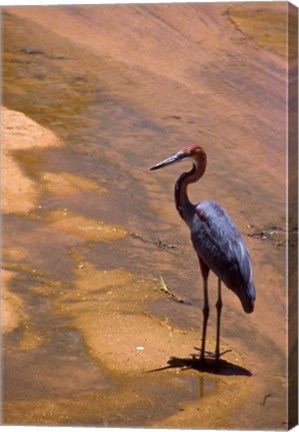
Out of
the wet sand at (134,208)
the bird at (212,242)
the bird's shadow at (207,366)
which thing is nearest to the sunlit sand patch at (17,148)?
the wet sand at (134,208)

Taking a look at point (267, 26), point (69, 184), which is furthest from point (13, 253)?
point (267, 26)

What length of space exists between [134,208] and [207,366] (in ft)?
2.77

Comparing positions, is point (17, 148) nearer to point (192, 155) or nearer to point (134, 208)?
point (134, 208)

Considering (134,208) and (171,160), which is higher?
(171,160)

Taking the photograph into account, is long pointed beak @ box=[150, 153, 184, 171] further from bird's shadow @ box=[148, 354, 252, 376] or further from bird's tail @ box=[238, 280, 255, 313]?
bird's shadow @ box=[148, 354, 252, 376]

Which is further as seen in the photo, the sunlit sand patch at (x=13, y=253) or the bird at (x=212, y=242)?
the sunlit sand patch at (x=13, y=253)

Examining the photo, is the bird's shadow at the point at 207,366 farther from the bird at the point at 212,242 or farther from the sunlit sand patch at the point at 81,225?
the sunlit sand patch at the point at 81,225

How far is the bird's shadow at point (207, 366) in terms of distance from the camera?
6410 mm

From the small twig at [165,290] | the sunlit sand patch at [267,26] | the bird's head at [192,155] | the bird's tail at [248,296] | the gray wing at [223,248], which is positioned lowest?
the small twig at [165,290]

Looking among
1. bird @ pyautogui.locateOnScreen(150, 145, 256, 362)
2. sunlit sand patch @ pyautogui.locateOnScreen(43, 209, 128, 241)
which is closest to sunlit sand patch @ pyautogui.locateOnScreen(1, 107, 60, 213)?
sunlit sand patch @ pyautogui.locateOnScreen(43, 209, 128, 241)

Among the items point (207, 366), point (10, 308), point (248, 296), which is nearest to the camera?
point (248, 296)

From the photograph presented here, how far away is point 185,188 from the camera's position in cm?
652

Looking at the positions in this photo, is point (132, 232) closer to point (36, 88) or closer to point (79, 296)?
point (79, 296)

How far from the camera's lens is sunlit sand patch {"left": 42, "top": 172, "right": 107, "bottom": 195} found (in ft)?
22.2
